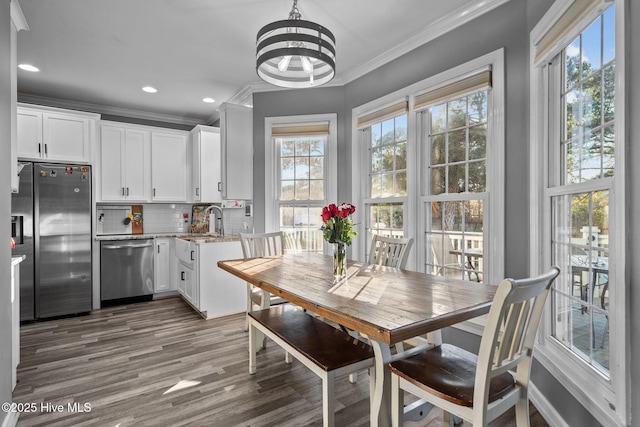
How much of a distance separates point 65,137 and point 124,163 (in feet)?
2.39

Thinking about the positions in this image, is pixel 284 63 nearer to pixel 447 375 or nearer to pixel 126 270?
pixel 447 375

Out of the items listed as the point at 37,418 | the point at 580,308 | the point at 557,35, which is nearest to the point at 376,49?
the point at 557,35

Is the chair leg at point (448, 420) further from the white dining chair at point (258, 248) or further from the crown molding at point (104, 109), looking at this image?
the crown molding at point (104, 109)

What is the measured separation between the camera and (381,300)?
158 centimetres

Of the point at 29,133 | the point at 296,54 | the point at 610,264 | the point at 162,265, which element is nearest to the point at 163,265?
the point at 162,265

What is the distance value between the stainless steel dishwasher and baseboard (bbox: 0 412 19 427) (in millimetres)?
2492

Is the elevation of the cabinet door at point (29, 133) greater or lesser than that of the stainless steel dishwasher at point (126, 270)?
greater

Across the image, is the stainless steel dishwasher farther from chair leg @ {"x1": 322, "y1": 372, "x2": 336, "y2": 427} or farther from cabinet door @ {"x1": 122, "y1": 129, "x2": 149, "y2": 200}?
chair leg @ {"x1": 322, "y1": 372, "x2": 336, "y2": 427}

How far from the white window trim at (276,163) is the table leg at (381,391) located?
94.9 inches

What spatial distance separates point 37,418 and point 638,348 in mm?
3093

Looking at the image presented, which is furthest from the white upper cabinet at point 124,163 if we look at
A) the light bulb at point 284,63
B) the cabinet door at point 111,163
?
the light bulb at point 284,63

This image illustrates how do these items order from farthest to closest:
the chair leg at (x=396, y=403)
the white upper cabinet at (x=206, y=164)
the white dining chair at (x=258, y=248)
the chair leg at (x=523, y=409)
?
→ the white upper cabinet at (x=206, y=164)
the white dining chair at (x=258, y=248)
the chair leg at (x=396, y=403)
the chair leg at (x=523, y=409)

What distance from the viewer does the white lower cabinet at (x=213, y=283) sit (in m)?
3.81

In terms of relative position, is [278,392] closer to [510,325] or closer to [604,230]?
[510,325]
